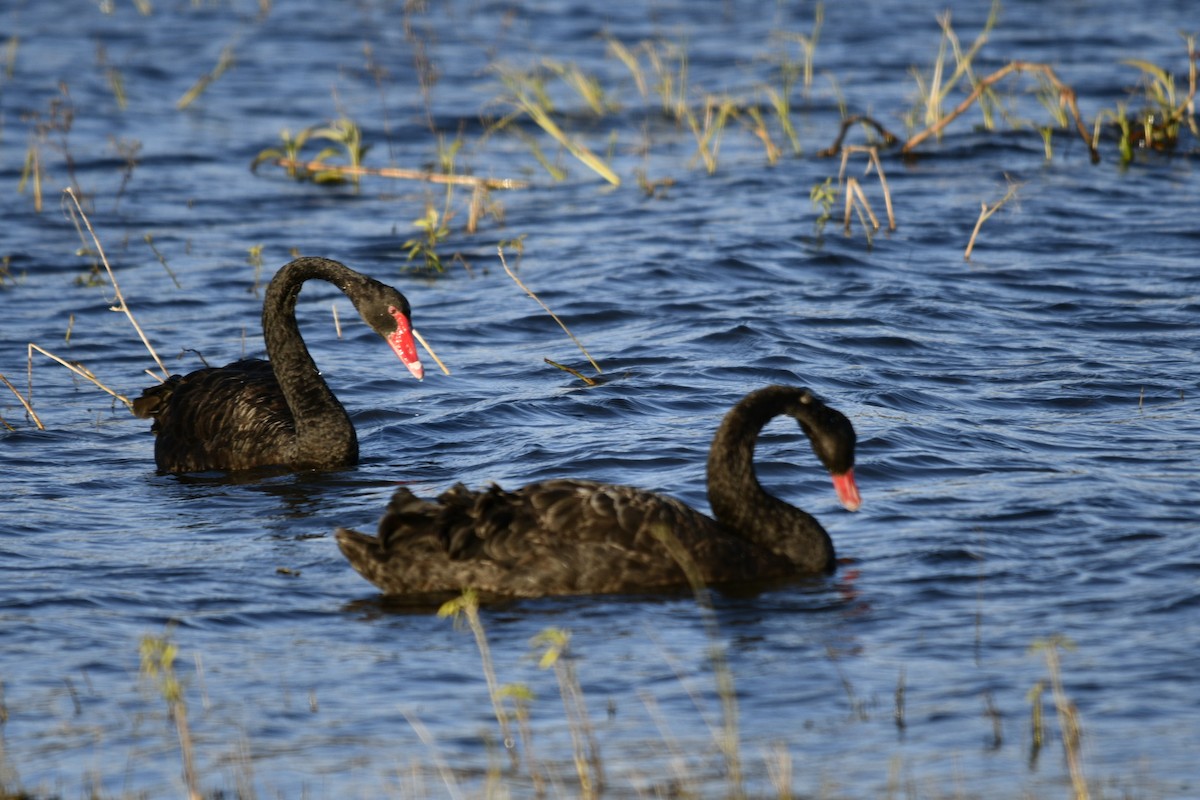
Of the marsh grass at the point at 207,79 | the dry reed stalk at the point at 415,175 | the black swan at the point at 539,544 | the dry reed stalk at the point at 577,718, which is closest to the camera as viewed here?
the dry reed stalk at the point at 577,718

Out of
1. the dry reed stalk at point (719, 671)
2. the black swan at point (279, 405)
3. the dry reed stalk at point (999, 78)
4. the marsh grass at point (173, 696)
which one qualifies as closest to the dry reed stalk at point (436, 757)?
the marsh grass at point (173, 696)

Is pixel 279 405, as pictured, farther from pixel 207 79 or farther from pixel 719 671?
pixel 207 79

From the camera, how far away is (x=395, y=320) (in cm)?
1015

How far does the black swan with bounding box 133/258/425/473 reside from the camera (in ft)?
33.2

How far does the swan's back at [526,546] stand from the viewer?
296 inches

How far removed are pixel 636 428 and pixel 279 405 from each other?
2171 mm

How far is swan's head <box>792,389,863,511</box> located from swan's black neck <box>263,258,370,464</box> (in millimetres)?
3241

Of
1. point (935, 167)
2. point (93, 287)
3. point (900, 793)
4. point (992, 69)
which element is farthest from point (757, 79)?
point (900, 793)

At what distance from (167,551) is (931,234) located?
9.25 meters

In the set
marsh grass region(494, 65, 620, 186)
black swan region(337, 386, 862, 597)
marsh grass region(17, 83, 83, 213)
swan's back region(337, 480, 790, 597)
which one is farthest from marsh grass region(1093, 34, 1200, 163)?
swan's back region(337, 480, 790, 597)

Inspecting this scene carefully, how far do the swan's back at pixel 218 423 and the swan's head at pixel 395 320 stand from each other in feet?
2.64

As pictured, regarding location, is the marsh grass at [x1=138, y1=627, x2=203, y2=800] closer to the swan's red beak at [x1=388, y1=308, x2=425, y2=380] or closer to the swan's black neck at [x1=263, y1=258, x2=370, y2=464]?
the swan's black neck at [x1=263, y1=258, x2=370, y2=464]

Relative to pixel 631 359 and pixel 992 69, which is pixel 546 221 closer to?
pixel 631 359

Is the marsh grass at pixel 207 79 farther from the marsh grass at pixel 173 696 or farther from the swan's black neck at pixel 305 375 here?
the marsh grass at pixel 173 696
